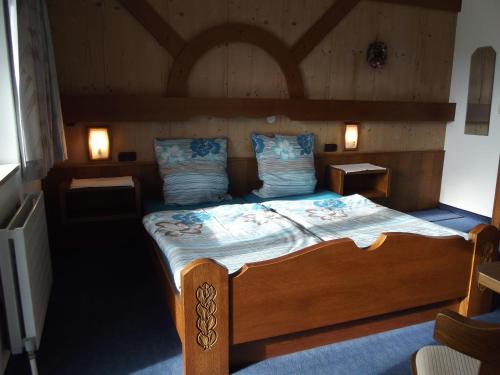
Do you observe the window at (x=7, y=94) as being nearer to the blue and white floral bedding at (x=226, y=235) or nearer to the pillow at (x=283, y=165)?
the blue and white floral bedding at (x=226, y=235)

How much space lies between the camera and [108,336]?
1987mm

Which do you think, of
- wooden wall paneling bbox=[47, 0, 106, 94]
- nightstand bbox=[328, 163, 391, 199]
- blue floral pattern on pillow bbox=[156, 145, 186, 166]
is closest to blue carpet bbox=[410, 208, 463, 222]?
nightstand bbox=[328, 163, 391, 199]

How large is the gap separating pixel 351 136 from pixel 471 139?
1.27 meters

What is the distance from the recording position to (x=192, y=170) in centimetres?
301

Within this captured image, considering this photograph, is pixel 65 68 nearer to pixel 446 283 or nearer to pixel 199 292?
pixel 199 292

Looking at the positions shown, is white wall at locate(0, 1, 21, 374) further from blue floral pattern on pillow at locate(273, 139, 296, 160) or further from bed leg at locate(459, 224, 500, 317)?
bed leg at locate(459, 224, 500, 317)

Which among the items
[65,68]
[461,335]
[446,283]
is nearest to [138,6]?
[65,68]

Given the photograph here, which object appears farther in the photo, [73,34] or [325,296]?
[73,34]

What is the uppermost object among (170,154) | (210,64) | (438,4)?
(438,4)

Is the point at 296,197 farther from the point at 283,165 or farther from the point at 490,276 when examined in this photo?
the point at 490,276

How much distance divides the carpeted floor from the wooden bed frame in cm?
8

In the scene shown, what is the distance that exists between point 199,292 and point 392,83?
10.5ft

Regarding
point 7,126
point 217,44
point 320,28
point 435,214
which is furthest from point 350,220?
point 435,214

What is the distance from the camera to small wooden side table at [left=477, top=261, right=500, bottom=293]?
4.14 ft
